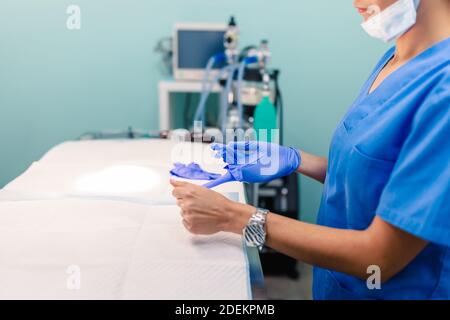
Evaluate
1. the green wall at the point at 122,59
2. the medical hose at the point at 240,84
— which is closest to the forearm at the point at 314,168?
the medical hose at the point at 240,84

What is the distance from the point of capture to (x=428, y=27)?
86 centimetres

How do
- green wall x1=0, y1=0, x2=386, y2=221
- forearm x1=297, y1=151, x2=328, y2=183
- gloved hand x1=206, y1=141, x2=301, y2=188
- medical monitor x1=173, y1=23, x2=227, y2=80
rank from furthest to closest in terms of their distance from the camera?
green wall x1=0, y1=0, x2=386, y2=221 < medical monitor x1=173, y1=23, x2=227, y2=80 < forearm x1=297, y1=151, x2=328, y2=183 < gloved hand x1=206, y1=141, x2=301, y2=188

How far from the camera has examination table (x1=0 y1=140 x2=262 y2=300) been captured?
76cm

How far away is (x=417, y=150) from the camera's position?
73 centimetres

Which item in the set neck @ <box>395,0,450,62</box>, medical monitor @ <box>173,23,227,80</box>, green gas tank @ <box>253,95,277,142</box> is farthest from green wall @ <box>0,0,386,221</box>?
neck @ <box>395,0,450,62</box>

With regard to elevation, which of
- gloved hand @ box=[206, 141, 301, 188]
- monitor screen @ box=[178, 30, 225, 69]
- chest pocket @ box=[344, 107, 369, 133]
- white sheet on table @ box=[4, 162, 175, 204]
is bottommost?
white sheet on table @ box=[4, 162, 175, 204]

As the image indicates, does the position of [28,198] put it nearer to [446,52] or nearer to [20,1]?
[446,52]

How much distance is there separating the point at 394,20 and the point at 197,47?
57.7 inches

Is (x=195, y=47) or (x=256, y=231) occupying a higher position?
(x=195, y=47)

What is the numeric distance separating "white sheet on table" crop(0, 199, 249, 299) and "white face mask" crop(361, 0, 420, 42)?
0.48 metres

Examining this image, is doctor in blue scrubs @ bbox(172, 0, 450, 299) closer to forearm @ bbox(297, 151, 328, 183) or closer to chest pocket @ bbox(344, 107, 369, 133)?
chest pocket @ bbox(344, 107, 369, 133)

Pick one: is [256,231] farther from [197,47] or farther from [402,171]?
[197,47]

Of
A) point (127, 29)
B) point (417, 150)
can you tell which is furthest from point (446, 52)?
point (127, 29)

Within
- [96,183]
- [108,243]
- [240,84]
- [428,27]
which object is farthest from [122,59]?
[428,27]
